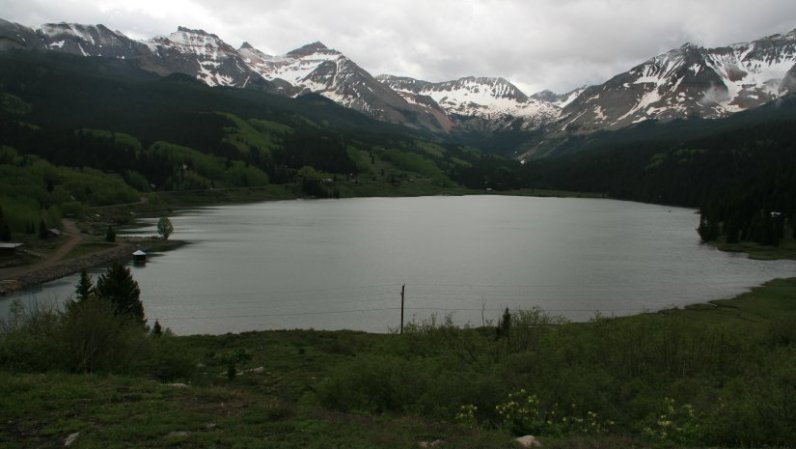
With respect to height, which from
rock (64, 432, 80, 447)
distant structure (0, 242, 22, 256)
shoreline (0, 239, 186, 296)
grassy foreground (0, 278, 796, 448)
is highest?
rock (64, 432, 80, 447)

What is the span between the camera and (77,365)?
2123 cm

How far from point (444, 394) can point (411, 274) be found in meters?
56.7

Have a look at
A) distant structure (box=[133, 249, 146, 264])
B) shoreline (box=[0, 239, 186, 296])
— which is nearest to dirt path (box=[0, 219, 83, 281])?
shoreline (box=[0, 239, 186, 296])

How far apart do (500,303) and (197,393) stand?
44.9 metres

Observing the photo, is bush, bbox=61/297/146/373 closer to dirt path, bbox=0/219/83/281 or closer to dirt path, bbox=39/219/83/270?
dirt path, bbox=0/219/83/281

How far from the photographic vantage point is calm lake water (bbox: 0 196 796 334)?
56750 mm

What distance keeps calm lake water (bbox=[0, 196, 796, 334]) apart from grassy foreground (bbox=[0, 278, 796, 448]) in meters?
22.1

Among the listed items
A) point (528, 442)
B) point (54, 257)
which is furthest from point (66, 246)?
point (528, 442)

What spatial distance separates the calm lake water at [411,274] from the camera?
5675 centimetres

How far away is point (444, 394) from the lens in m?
18.0

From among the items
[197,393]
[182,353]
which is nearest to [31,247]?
[182,353]

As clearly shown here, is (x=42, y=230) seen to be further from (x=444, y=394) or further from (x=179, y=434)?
(x=444, y=394)

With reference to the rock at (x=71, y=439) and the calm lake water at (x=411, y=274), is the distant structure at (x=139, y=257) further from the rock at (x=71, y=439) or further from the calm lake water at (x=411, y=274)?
the rock at (x=71, y=439)

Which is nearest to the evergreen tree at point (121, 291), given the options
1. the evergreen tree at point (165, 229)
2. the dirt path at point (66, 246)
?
the dirt path at point (66, 246)
